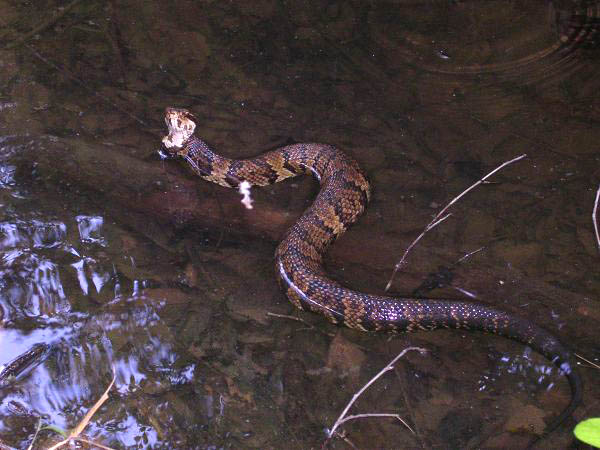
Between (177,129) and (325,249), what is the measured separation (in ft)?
4.55

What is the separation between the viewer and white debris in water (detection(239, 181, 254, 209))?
4387 millimetres

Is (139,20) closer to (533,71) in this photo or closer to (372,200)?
(372,200)

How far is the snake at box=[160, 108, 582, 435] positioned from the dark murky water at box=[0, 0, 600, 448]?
8cm

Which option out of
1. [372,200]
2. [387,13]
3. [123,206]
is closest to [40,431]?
[123,206]

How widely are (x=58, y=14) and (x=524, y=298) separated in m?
4.44

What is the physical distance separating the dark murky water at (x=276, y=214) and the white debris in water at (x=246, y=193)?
6 cm

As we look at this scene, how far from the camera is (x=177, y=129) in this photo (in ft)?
14.9

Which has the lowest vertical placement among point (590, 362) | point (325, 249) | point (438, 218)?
point (325, 249)

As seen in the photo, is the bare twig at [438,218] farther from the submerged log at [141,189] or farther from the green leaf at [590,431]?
the green leaf at [590,431]

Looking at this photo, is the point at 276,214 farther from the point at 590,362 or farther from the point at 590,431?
the point at 590,431

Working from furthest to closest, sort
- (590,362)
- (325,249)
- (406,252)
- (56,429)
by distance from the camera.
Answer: (325,249), (406,252), (590,362), (56,429)

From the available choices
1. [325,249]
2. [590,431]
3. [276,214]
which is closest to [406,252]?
[325,249]

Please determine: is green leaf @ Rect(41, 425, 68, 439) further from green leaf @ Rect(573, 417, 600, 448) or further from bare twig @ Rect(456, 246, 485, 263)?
bare twig @ Rect(456, 246, 485, 263)

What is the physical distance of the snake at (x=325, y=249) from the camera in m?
3.51
